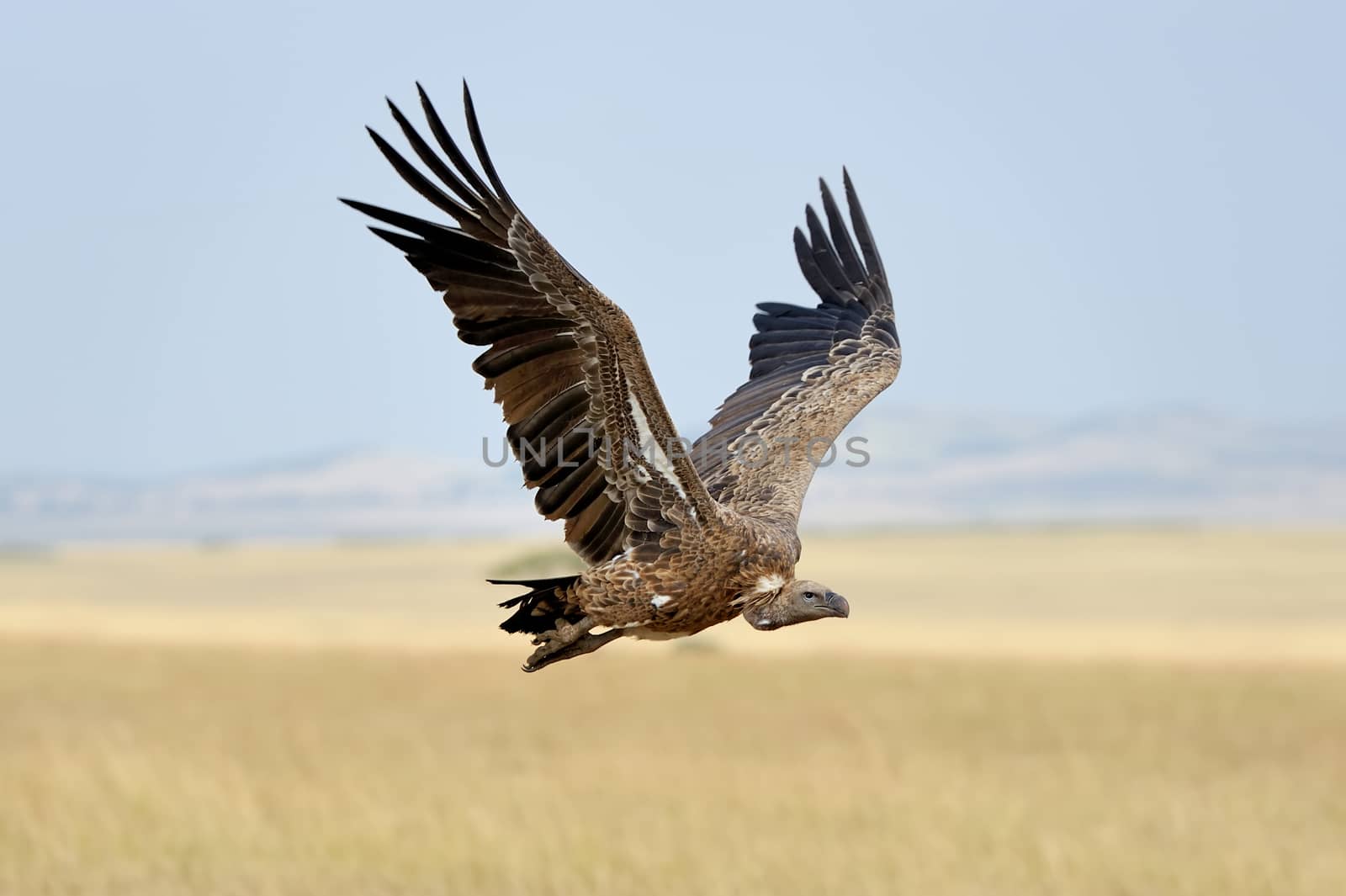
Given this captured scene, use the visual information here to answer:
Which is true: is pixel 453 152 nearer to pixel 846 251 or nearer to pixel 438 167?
pixel 438 167

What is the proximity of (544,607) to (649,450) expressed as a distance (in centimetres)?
78

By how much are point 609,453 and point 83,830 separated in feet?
81.4

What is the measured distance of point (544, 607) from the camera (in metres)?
6.61

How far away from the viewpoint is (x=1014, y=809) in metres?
29.5

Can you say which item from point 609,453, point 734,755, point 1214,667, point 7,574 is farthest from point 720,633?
point 7,574

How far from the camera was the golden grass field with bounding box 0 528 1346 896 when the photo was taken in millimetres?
27016

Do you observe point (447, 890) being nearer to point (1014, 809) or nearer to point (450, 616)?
point (1014, 809)

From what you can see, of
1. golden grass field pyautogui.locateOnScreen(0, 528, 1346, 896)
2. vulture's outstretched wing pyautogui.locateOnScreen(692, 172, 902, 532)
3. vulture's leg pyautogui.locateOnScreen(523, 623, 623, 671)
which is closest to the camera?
vulture's leg pyautogui.locateOnScreen(523, 623, 623, 671)

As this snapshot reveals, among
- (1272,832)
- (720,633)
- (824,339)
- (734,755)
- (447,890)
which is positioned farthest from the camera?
(720,633)

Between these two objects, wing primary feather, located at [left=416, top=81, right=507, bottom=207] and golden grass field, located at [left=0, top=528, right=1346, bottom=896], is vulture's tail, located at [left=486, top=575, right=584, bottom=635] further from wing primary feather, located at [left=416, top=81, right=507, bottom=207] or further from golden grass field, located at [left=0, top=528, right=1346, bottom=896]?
golden grass field, located at [left=0, top=528, right=1346, bottom=896]

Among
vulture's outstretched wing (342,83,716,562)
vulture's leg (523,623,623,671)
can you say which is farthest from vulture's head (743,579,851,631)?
vulture's outstretched wing (342,83,716,562)

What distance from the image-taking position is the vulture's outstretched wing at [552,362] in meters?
6.76

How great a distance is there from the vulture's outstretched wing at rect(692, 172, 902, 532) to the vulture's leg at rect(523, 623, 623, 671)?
1.82 meters

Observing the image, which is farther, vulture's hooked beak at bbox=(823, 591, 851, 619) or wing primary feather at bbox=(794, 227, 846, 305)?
wing primary feather at bbox=(794, 227, 846, 305)
